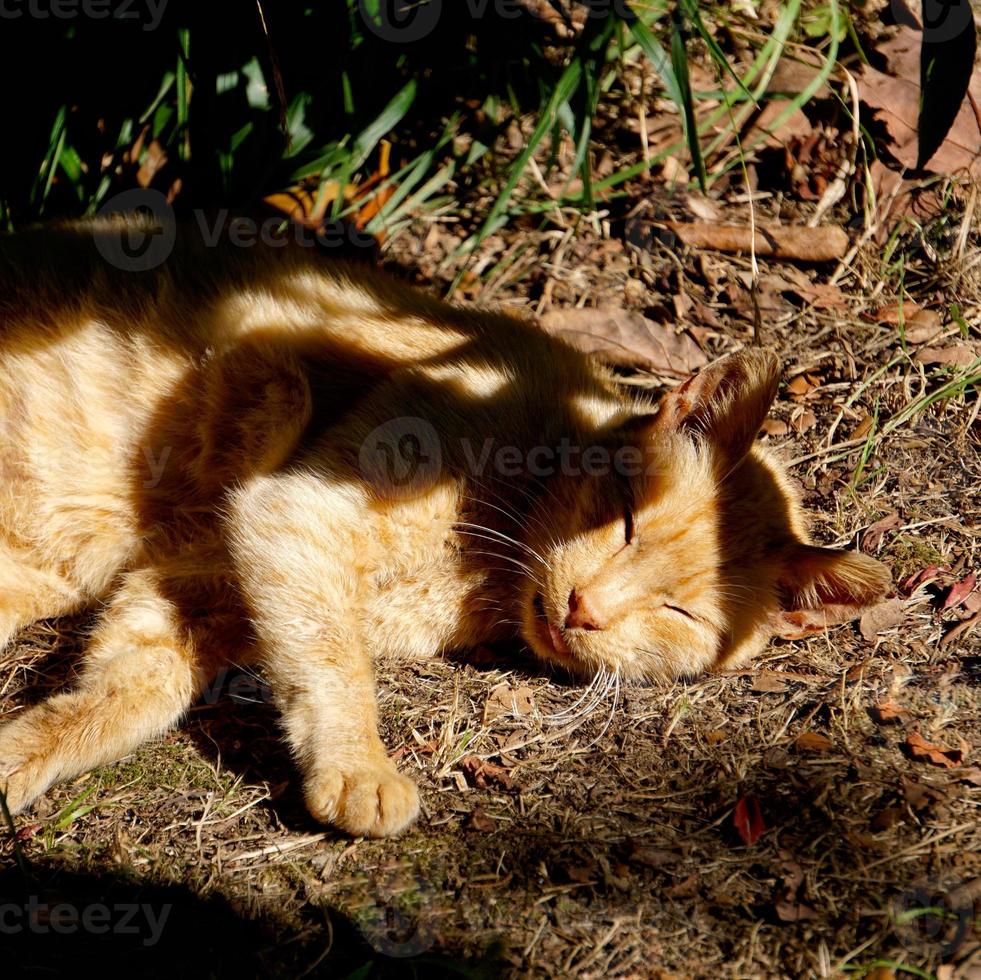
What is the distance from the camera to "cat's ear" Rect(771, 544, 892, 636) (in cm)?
241

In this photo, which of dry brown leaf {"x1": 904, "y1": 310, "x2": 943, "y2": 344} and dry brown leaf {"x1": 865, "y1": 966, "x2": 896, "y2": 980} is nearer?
dry brown leaf {"x1": 865, "y1": 966, "x2": 896, "y2": 980}

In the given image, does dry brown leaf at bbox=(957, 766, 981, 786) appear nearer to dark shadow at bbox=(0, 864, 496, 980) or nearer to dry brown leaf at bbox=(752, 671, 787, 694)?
dry brown leaf at bbox=(752, 671, 787, 694)

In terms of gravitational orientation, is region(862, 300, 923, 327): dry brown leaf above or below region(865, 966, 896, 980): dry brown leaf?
above

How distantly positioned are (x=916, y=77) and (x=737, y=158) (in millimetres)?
724

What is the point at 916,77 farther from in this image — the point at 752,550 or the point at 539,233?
the point at 752,550

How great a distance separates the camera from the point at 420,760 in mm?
2348

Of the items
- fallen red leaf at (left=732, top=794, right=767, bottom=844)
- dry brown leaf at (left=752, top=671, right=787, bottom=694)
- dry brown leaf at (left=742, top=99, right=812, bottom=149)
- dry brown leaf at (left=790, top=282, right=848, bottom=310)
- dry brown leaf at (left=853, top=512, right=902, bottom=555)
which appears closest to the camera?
fallen red leaf at (left=732, top=794, right=767, bottom=844)

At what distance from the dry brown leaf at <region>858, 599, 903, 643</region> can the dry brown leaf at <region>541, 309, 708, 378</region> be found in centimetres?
113

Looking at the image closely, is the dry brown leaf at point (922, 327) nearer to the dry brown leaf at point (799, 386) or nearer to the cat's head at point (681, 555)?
the dry brown leaf at point (799, 386)

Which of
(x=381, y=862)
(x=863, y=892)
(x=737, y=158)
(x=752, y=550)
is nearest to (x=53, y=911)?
(x=381, y=862)

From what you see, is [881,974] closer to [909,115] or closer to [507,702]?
[507,702]

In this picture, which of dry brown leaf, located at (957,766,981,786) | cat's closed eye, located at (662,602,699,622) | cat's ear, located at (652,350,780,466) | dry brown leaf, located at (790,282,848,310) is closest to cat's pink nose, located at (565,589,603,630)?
cat's closed eye, located at (662,602,699,622)

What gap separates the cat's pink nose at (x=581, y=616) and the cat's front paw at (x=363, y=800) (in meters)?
0.55

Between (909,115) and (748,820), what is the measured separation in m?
2.92
